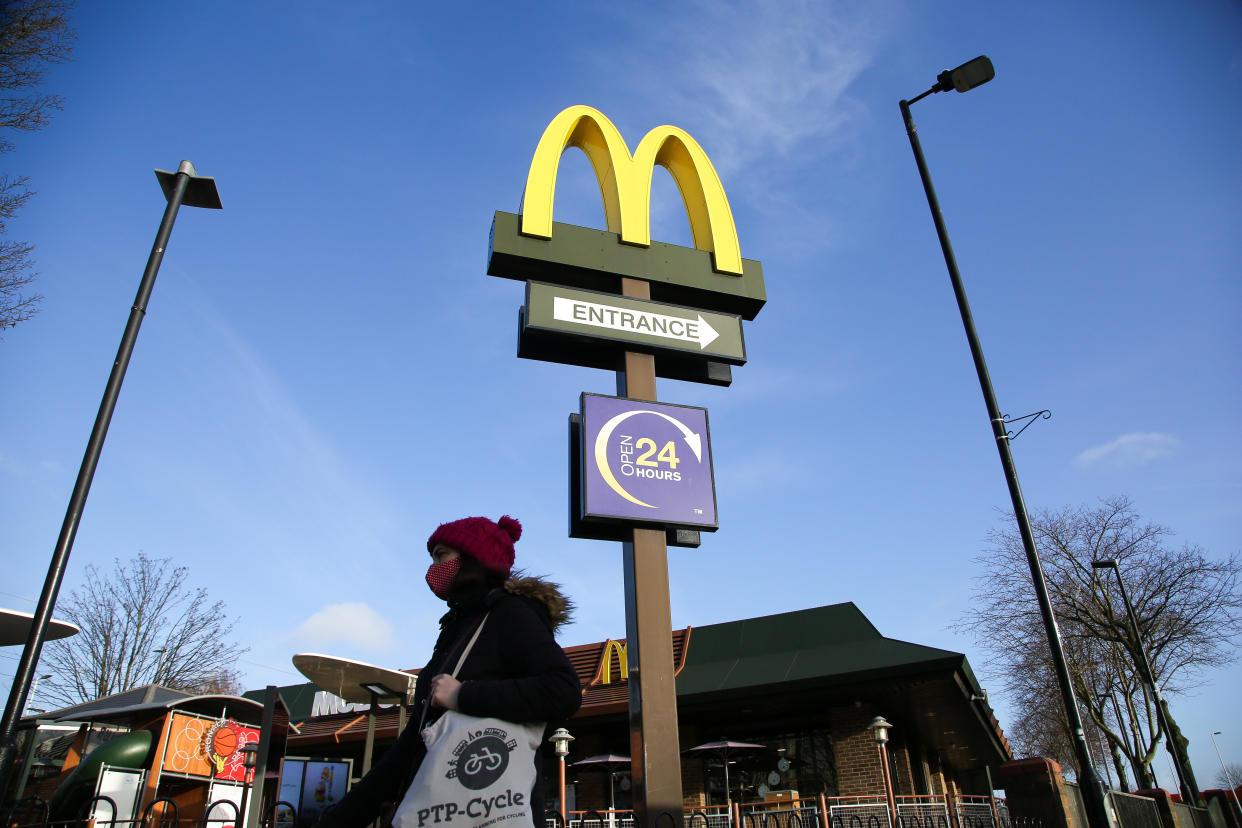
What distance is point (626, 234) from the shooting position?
9.05 metres

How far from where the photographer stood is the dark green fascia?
28.0 feet

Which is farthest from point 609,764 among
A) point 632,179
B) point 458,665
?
point 458,665

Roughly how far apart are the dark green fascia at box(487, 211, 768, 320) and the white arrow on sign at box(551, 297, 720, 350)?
0.50 metres

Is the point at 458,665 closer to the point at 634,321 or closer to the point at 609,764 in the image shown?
the point at 634,321

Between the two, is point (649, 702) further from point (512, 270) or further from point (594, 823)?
point (594, 823)

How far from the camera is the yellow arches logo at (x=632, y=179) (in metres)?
8.92

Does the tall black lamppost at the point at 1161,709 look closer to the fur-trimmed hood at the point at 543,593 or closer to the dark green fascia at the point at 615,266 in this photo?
the dark green fascia at the point at 615,266

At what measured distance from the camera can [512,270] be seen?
28.2 ft

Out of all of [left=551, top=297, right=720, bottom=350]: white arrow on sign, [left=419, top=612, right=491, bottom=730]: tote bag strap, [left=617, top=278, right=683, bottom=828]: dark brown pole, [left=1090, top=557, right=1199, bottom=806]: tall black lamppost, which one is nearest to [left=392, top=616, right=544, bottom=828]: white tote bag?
[left=419, top=612, right=491, bottom=730]: tote bag strap

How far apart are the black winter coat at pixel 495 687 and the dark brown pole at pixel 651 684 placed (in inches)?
Result: 156

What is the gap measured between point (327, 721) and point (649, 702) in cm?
1947

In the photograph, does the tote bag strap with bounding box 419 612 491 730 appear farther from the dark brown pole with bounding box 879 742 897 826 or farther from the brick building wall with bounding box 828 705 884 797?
the brick building wall with bounding box 828 705 884 797

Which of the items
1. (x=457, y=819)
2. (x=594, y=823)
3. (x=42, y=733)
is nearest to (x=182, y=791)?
(x=594, y=823)

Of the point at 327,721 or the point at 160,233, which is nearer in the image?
the point at 160,233
